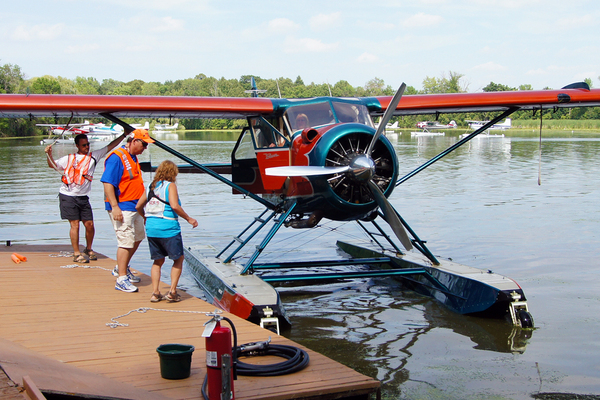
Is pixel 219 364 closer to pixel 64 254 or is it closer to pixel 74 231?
pixel 74 231

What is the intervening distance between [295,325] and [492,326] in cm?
239

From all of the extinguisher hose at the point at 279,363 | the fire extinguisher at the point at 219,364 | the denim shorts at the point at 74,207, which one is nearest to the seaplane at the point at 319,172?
the denim shorts at the point at 74,207

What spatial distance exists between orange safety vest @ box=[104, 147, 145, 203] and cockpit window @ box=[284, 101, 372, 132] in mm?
2203

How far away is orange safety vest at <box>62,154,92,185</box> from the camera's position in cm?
790

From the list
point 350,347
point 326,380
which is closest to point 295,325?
point 350,347

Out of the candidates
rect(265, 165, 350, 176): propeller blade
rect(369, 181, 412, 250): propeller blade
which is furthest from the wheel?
rect(265, 165, 350, 176): propeller blade

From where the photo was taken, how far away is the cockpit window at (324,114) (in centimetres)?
743

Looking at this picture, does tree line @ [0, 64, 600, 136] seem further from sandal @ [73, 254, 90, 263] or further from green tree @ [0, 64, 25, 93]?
sandal @ [73, 254, 90, 263]

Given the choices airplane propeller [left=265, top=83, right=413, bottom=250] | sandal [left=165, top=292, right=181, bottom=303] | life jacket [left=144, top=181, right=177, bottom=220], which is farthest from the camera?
airplane propeller [left=265, top=83, right=413, bottom=250]

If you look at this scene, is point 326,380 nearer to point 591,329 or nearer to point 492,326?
point 492,326

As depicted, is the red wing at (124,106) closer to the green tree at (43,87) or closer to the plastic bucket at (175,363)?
the plastic bucket at (175,363)

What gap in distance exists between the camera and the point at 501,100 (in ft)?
29.1

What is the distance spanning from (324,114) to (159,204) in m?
2.69

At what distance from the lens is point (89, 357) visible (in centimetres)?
422
